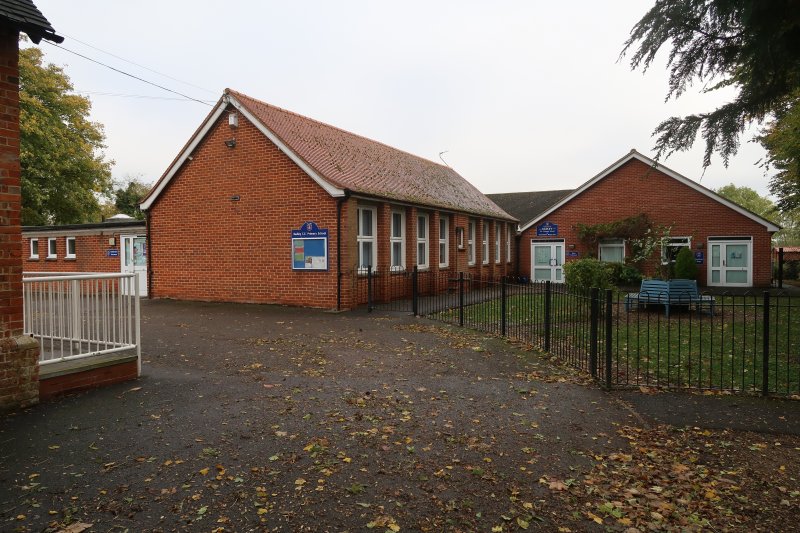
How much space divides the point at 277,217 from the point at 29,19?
391 inches

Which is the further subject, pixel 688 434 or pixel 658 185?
pixel 658 185

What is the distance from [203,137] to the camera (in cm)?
1662

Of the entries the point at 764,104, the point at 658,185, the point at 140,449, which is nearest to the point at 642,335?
the point at 764,104

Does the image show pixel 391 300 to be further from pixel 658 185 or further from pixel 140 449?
pixel 658 185

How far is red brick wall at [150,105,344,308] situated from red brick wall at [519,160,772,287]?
1600 centimetres

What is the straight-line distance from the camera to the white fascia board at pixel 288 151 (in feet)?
46.4

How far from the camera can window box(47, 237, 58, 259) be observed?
22828 mm

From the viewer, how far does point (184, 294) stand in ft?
56.5

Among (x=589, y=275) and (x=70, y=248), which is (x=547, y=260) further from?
(x=70, y=248)

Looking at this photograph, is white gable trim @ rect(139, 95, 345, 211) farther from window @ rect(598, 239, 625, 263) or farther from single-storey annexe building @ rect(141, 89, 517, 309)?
window @ rect(598, 239, 625, 263)

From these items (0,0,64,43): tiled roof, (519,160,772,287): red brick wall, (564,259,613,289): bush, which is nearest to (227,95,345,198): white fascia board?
(564,259,613,289): bush

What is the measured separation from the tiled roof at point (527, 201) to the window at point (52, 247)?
2478cm

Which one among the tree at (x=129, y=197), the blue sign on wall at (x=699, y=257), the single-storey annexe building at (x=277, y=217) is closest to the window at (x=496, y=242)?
the single-storey annexe building at (x=277, y=217)

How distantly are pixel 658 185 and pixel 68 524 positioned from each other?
88.3 ft
